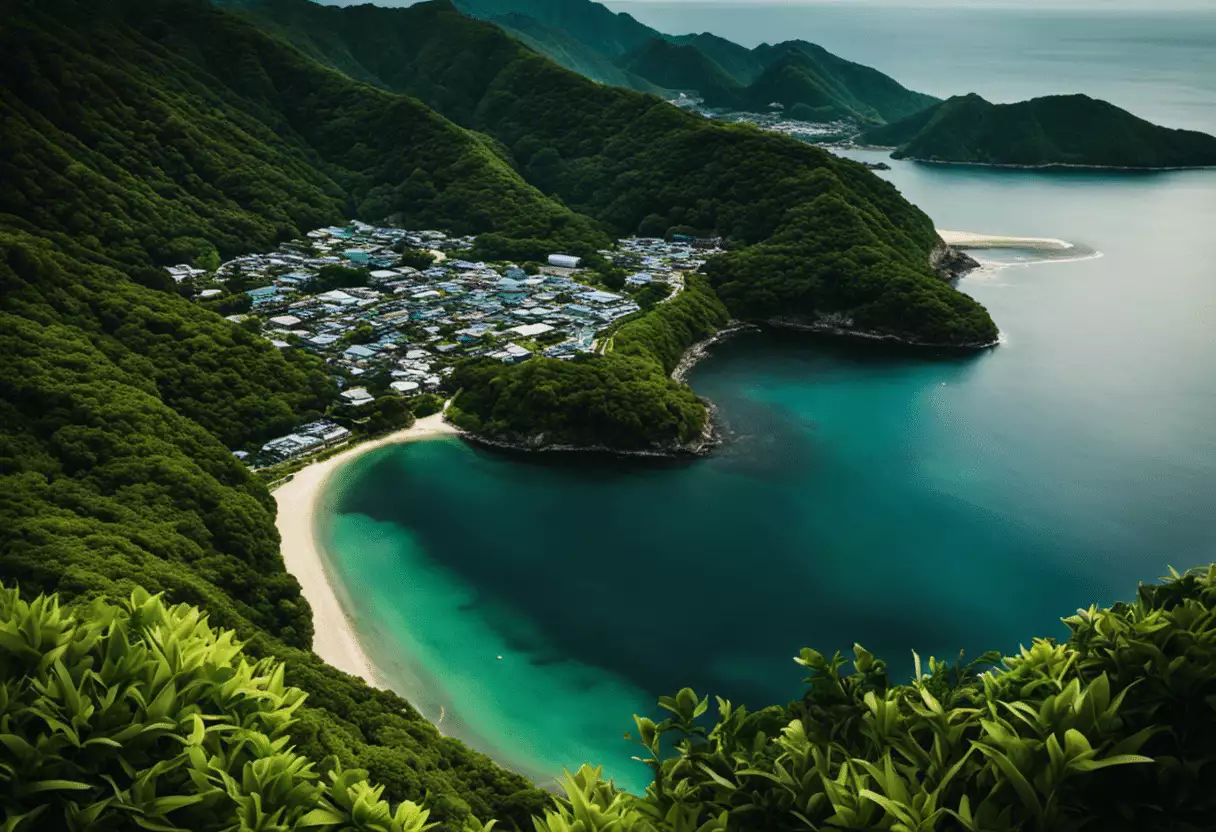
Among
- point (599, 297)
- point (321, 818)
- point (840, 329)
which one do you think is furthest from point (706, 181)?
point (321, 818)

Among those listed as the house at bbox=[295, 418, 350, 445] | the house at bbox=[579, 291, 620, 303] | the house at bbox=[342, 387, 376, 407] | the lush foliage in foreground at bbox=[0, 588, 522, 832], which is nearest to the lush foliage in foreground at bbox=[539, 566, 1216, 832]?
the lush foliage in foreground at bbox=[0, 588, 522, 832]

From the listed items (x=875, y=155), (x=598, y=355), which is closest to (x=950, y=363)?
(x=598, y=355)

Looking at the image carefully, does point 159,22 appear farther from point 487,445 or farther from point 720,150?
point 487,445

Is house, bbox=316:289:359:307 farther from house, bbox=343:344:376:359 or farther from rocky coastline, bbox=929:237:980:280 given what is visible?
rocky coastline, bbox=929:237:980:280

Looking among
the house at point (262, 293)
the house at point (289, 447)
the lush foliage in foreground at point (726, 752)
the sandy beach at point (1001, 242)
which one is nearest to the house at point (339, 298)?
the house at point (262, 293)

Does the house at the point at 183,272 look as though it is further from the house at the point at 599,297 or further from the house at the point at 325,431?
the house at the point at 599,297

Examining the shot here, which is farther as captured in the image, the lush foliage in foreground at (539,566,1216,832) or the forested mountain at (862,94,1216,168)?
the forested mountain at (862,94,1216,168)
